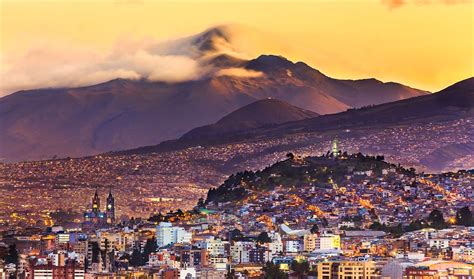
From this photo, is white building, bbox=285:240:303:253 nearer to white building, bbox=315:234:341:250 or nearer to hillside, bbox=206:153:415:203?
white building, bbox=315:234:341:250

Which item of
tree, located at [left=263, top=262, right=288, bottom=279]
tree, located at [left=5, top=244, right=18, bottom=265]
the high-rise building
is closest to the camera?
the high-rise building

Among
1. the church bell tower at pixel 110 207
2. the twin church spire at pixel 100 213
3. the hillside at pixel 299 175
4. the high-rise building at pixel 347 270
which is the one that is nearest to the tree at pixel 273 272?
the high-rise building at pixel 347 270

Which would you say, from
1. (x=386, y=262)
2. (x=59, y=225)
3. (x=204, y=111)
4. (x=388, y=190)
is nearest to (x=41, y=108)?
(x=204, y=111)

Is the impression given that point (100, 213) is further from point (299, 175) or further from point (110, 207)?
point (299, 175)

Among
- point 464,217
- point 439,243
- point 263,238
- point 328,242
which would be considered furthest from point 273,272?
point 464,217

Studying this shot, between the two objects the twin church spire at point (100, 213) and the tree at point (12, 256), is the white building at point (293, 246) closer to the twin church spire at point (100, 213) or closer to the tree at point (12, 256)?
the tree at point (12, 256)

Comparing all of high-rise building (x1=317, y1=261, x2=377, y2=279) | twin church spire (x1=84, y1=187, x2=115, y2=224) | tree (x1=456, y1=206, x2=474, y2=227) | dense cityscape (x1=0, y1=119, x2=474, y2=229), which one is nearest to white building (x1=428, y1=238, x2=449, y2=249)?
tree (x1=456, y1=206, x2=474, y2=227)

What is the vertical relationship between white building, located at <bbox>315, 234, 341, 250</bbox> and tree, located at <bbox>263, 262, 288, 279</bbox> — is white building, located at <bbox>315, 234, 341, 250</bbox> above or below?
above
